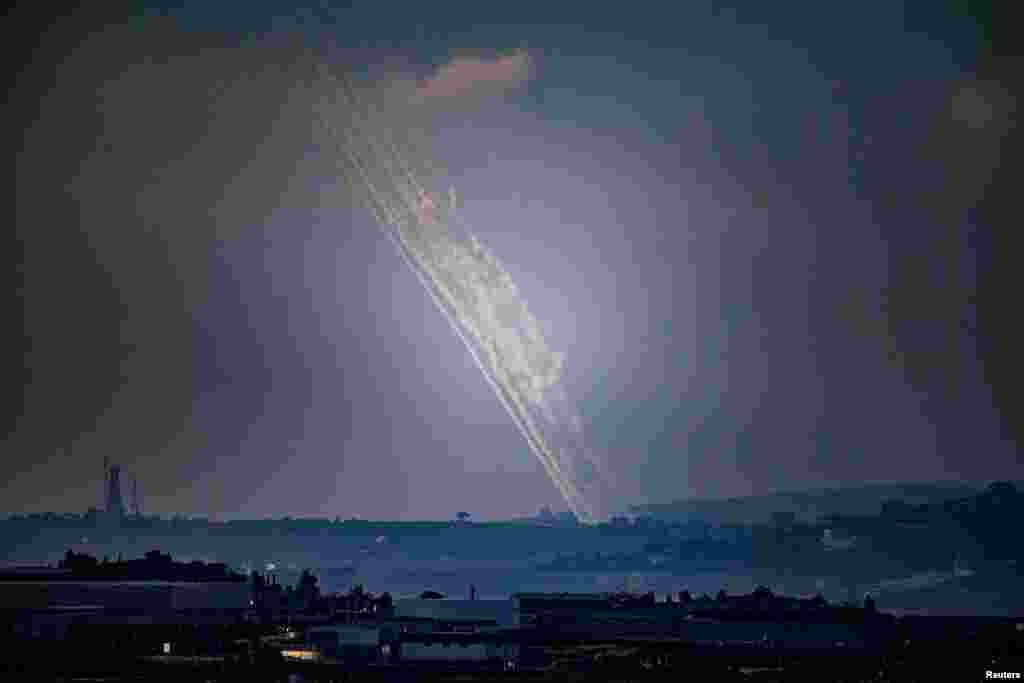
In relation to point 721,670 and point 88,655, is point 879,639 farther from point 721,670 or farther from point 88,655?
point 88,655

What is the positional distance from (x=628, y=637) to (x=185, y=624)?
2320 centimetres

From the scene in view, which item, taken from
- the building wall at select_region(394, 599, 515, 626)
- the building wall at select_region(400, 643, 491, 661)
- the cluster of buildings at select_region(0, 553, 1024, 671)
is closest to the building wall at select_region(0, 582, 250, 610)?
the cluster of buildings at select_region(0, 553, 1024, 671)

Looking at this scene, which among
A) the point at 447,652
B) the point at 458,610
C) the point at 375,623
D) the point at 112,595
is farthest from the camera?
the point at 458,610

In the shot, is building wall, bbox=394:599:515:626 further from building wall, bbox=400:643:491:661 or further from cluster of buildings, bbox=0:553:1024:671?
building wall, bbox=400:643:491:661

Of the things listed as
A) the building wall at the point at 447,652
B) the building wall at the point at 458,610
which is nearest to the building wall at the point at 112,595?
the building wall at the point at 458,610

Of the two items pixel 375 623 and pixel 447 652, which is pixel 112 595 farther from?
pixel 447 652

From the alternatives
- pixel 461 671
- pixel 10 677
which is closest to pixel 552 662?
pixel 461 671

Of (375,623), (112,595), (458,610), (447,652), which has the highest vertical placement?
(458,610)

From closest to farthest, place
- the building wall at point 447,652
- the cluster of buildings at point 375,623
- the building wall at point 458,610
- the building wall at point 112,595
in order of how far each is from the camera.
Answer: the cluster of buildings at point 375,623, the building wall at point 447,652, the building wall at point 112,595, the building wall at point 458,610

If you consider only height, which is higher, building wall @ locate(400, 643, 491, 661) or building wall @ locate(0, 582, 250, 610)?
building wall @ locate(0, 582, 250, 610)

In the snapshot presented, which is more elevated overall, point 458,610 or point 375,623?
point 458,610

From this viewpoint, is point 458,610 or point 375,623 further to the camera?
point 458,610

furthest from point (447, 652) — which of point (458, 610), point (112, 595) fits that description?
point (458, 610)

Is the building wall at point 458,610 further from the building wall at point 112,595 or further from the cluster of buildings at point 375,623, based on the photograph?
the building wall at point 112,595
